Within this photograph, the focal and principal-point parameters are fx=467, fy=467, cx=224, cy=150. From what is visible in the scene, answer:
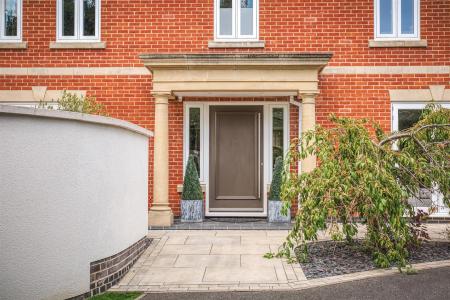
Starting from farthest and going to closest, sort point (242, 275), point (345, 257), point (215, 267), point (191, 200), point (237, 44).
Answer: point (237, 44)
point (191, 200)
point (345, 257)
point (215, 267)
point (242, 275)

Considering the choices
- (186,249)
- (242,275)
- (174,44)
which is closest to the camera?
(242,275)

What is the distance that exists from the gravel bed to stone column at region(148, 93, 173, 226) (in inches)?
125

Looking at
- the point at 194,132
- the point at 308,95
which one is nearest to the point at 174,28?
the point at 194,132

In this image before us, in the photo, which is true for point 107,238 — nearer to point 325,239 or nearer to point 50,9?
point 325,239

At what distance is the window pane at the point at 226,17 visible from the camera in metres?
10.3

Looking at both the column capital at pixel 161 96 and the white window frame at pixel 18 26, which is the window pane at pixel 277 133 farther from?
the white window frame at pixel 18 26

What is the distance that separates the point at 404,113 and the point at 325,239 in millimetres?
3825

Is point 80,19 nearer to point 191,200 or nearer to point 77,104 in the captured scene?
point 77,104

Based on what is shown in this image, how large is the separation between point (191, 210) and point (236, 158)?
1712 mm

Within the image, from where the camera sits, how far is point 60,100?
31.3 ft

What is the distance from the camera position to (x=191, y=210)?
31.4 ft

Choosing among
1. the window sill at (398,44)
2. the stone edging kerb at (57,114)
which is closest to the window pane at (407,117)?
the window sill at (398,44)

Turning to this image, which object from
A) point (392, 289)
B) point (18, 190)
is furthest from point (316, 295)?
point (18, 190)

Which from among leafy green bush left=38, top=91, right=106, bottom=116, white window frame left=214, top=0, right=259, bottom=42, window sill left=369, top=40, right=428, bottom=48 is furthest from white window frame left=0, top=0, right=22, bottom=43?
window sill left=369, top=40, right=428, bottom=48
